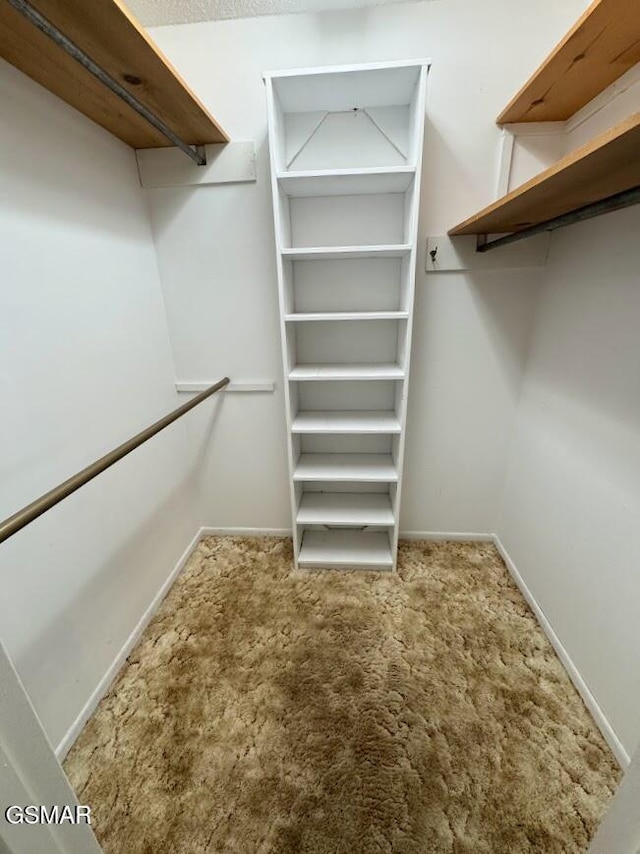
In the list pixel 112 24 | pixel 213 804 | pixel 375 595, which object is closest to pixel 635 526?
pixel 375 595

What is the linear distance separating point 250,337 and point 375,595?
1403mm

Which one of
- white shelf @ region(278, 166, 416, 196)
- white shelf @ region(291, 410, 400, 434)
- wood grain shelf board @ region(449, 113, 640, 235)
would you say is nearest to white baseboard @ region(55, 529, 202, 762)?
white shelf @ region(291, 410, 400, 434)

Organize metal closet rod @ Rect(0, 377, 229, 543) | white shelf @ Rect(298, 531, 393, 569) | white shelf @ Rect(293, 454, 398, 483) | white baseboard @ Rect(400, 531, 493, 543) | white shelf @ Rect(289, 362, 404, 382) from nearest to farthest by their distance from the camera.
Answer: metal closet rod @ Rect(0, 377, 229, 543), white shelf @ Rect(289, 362, 404, 382), white shelf @ Rect(293, 454, 398, 483), white shelf @ Rect(298, 531, 393, 569), white baseboard @ Rect(400, 531, 493, 543)

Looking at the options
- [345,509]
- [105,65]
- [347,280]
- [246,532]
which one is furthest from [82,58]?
[246,532]

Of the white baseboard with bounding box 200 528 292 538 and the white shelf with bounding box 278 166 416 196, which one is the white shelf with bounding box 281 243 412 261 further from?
the white baseboard with bounding box 200 528 292 538

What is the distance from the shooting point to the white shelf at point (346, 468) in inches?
65.9

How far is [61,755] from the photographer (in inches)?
43.3

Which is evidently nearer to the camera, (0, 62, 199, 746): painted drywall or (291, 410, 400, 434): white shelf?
(0, 62, 199, 746): painted drywall

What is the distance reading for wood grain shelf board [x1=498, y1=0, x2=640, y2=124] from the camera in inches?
34.1

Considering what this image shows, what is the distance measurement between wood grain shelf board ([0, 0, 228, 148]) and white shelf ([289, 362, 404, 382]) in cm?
98

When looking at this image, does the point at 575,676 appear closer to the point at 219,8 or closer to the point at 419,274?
the point at 419,274

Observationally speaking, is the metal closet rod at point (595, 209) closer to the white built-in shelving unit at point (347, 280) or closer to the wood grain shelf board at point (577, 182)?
the wood grain shelf board at point (577, 182)

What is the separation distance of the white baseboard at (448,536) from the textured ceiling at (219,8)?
7.66 feet

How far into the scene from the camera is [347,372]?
1.54 m
